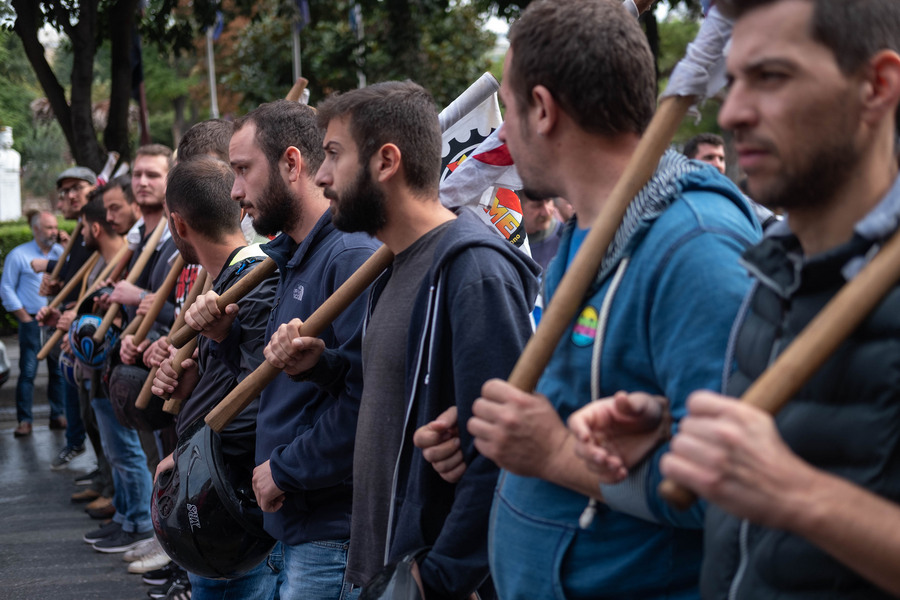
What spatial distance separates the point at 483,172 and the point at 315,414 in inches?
39.1

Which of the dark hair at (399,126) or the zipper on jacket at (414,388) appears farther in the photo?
the dark hair at (399,126)

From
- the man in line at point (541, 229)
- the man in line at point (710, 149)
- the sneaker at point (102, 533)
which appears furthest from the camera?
the sneaker at point (102, 533)

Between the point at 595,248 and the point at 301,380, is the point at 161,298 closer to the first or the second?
the point at 301,380

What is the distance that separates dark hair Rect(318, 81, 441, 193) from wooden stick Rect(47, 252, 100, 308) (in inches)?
226

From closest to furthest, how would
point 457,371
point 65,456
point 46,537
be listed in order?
point 457,371 → point 46,537 → point 65,456

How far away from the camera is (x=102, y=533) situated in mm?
6988

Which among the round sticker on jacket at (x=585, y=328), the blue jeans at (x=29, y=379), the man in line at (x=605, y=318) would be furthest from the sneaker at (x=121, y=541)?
the round sticker on jacket at (x=585, y=328)

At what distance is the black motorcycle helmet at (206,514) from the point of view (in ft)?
11.2

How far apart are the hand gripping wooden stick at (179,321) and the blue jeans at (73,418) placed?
4.25 meters

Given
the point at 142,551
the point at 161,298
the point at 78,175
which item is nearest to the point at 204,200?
the point at 161,298

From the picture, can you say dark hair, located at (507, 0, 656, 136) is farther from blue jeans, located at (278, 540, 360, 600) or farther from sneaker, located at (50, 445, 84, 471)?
sneaker, located at (50, 445, 84, 471)

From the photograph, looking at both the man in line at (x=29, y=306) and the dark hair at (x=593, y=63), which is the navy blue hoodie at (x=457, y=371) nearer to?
the dark hair at (x=593, y=63)

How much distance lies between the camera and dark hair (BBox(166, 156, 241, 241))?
14.1 feet

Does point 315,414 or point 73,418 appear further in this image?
point 73,418
